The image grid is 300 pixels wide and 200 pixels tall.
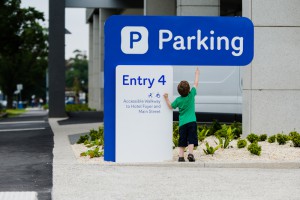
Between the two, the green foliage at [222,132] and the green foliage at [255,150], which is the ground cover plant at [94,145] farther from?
the green foliage at [255,150]

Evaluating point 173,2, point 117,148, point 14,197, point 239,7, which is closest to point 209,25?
point 117,148

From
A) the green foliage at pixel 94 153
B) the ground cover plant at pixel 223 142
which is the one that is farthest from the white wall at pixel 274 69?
the green foliage at pixel 94 153

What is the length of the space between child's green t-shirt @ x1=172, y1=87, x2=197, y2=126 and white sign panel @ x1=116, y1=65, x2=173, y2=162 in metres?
0.26

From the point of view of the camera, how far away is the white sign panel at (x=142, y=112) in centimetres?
1176

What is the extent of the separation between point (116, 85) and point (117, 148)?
1.11 metres

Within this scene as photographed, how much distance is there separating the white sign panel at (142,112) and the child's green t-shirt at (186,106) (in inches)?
10.3

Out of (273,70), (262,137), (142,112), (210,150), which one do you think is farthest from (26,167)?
(273,70)

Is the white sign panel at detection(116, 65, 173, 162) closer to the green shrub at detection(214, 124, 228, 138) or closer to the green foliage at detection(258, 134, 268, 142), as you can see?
the green shrub at detection(214, 124, 228, 138)

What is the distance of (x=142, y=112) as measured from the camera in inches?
466

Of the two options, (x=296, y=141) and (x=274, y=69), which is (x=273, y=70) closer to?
(x=274, y=69)

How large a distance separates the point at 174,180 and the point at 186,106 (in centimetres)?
209

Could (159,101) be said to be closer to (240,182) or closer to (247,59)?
(247,59)

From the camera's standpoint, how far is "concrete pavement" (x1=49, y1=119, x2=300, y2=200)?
28.6 feet

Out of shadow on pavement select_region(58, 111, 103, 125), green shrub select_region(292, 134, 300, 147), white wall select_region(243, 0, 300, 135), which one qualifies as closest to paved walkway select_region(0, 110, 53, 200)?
green shrub select_region(292, 134, 300, 147)
